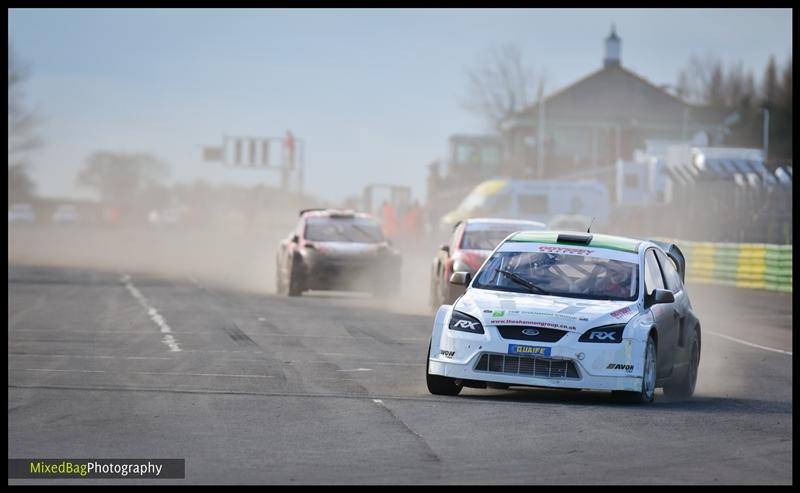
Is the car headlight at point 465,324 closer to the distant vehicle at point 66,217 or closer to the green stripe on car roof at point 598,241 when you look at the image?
the green stripe on car roof at point 598,241

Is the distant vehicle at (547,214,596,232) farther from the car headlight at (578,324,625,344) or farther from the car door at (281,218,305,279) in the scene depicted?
the car headlight at (578,324,625,344)

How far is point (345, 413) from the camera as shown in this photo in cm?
1157

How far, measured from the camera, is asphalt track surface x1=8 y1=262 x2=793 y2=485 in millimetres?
9117

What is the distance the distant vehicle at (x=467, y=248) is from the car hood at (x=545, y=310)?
8.85 m

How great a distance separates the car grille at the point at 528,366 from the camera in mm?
12391

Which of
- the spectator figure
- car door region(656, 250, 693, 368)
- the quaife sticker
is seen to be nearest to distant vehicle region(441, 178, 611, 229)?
the spectator figure

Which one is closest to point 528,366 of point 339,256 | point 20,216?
point 339,256

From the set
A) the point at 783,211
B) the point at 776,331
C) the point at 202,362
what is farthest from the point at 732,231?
the point at 202,362

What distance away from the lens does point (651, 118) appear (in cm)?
11012

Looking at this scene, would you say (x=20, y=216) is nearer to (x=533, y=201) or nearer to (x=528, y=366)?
(x=533, y=201)

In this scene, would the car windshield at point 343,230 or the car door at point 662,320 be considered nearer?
the car door at point 662,320

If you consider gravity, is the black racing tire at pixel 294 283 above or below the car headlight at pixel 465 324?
below

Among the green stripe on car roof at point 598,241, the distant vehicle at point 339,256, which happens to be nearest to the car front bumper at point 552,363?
the green stripe on car roof at point 598,241

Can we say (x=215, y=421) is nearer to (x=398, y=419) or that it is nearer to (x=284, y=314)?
(x=398, y=419)
